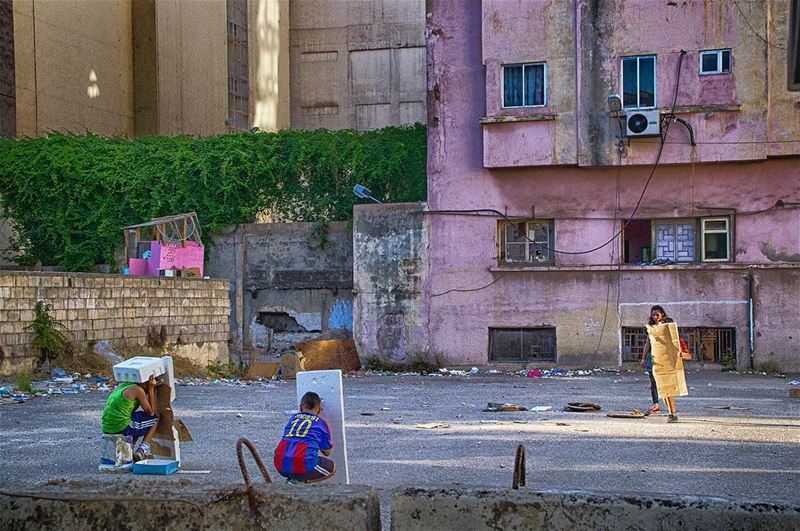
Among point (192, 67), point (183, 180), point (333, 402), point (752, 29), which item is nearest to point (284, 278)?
point (183, 180)

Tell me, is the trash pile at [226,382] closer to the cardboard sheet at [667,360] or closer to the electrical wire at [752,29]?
the cardboard sheet at [667,360]

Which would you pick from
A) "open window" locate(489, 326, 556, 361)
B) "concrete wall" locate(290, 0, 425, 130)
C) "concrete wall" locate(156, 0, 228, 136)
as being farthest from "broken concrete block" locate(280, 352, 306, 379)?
"concrete wall" locate(290, 0, 425, 130)

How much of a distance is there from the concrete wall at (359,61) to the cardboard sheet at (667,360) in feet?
114

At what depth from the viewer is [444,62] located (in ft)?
89.8

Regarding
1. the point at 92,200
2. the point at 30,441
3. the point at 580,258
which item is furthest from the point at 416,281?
the point at 30,441

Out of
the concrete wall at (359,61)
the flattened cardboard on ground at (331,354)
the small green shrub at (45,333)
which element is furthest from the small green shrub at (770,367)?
the concrete wall at (359,61)

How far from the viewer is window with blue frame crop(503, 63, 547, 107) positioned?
26.2m

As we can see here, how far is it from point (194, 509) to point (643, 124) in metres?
21.0

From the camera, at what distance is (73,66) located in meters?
37.3

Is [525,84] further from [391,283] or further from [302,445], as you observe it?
[302,445]

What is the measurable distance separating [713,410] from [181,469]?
9032 mm

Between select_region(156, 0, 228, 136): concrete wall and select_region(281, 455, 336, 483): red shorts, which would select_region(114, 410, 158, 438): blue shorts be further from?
select_region(156, 0, 228, 136): concrete wall

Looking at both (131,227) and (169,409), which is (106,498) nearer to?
(169,409)

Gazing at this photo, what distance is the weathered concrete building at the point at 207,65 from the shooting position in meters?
35.6
